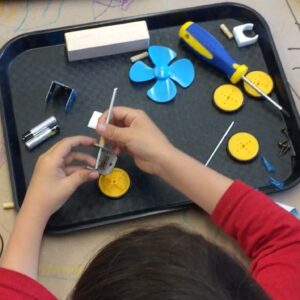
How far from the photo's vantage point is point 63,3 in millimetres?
837

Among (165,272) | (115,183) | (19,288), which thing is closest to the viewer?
(165,272)

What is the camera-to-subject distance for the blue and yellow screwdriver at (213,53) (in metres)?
0.77

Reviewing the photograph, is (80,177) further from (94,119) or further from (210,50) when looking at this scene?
(210,50)

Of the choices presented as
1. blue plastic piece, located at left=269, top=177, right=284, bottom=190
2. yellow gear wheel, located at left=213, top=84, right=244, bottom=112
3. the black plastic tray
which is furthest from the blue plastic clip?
blue plastic piece, located at left=269, top=177, right=284, bottom=190

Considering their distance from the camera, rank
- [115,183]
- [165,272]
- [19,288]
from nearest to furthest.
→ [165,272], [19,288], [115,183]

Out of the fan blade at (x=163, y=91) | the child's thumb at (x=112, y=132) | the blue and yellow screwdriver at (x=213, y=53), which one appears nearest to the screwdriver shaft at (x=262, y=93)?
the blue and yellow screwdriver at (x=213, y=53)

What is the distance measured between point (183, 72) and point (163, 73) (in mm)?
35

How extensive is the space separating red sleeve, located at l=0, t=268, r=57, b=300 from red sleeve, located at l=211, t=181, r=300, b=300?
0.83 ft

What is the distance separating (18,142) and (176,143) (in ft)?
0.79

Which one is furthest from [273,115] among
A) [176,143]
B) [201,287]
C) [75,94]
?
[201,287]

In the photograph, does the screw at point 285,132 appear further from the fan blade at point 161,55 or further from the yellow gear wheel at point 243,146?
the fan blade at point 161,55

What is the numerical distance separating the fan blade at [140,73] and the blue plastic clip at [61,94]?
3.9 inches

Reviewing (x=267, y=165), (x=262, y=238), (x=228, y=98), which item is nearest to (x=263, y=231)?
(x=262, y=238)

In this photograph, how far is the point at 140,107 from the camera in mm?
765
